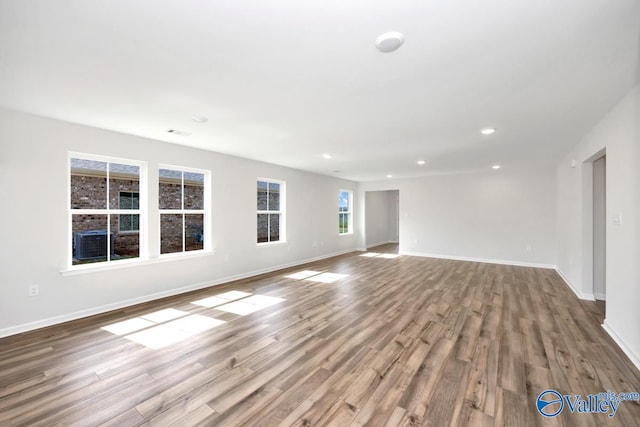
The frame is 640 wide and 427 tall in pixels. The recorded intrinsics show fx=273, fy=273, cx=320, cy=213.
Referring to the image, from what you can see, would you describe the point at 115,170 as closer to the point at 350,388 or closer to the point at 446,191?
the point at 350,388

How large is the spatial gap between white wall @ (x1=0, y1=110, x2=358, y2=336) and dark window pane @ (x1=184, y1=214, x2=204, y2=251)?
25 centimetres

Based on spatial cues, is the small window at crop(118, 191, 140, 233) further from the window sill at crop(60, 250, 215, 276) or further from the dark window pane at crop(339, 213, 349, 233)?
the dark window pane at crop(339, 213, 349, 233)

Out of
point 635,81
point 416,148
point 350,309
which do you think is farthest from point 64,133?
point 635,81

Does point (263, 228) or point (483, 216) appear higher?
point (483, 216)

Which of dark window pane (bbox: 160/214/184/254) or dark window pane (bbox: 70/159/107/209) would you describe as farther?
dark window pane (bbox: 160/214/184/254)

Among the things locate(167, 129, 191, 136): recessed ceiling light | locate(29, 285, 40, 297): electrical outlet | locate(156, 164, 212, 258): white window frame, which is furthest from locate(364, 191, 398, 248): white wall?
locate(29, 285, 40, 297): electrical outlet

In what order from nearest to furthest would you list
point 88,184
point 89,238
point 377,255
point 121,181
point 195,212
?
point 88,184
point 89,238
point 121,181
point 195,212
point 377,255

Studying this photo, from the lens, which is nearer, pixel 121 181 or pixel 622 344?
pixel 622 344

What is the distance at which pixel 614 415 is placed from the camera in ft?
5.83

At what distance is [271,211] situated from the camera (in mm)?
6391

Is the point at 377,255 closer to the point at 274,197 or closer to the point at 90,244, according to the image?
the point at 274,197

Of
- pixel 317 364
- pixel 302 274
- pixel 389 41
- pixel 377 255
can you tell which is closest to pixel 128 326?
pixel 317 364

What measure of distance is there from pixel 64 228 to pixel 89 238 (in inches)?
16.2

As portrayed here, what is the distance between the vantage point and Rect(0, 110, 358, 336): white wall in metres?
2.99
